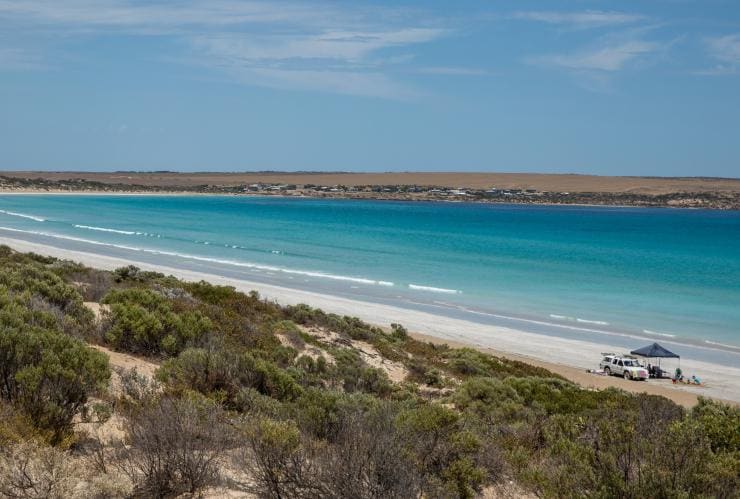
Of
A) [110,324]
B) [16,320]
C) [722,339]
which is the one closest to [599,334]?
[722,339]

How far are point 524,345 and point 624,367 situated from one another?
3789 mm

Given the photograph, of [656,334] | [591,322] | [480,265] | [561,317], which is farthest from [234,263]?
[656,334]

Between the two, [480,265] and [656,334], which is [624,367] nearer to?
[656,334]

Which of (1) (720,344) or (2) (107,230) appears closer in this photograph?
(1) (720,344)

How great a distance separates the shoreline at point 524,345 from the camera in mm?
18609

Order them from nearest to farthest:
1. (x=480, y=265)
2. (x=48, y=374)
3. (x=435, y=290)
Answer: (x=48, y=374) < (x=435, y=290) < (x=480, y=265)

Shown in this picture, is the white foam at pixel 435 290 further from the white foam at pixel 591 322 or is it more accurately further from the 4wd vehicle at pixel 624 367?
the 4wd vehicle at pixel 624 367

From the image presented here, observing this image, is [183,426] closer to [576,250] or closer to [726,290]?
[726,290]

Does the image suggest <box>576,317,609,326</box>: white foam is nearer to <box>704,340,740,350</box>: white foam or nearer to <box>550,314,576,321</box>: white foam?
<box>550,314,576,321</box>: white foam

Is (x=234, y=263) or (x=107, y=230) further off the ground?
(x=107, y=230)

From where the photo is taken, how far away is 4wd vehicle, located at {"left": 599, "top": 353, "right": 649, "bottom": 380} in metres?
19.6

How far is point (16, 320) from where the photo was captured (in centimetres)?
723

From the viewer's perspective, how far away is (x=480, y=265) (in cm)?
4584

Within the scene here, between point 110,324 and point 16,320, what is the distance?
4047 millimetres
